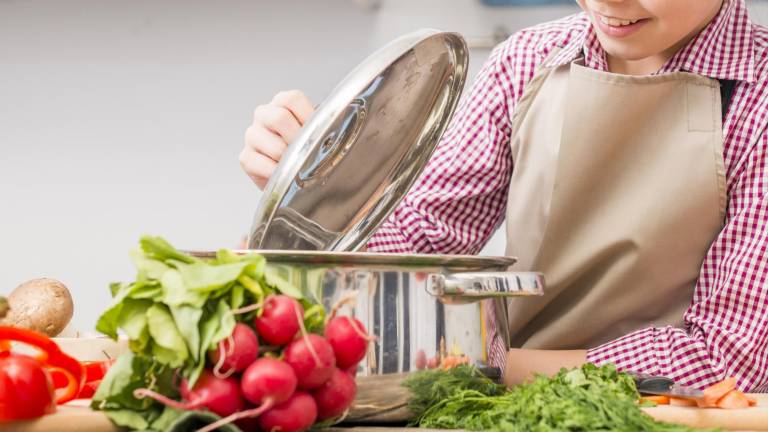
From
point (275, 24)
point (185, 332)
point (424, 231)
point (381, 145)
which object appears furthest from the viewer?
point (275, 24)

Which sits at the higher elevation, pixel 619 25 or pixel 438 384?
pixel 619 25

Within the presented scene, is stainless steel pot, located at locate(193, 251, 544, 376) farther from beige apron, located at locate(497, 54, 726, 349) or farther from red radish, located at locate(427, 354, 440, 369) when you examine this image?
beige apron, located at locate(497, 54, 726, 349)

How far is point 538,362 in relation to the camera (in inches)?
43.6

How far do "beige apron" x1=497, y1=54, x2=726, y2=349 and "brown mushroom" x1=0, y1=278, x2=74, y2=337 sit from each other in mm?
651

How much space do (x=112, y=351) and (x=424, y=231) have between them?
0.48 m

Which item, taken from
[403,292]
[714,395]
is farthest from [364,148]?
[714,395]

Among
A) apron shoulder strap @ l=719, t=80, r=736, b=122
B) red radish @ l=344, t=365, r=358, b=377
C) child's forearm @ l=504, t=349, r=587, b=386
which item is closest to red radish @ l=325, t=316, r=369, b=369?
red radish @ l=344, t=365, r=358, b=377

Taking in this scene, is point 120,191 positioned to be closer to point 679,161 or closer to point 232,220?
point 232,220

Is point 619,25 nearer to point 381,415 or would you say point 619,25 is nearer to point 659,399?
point 659,399

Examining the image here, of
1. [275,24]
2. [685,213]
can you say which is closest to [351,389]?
[685,213]

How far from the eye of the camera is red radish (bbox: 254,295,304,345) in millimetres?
631

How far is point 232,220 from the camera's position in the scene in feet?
9.29

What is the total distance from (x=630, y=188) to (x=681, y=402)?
44 centimetres

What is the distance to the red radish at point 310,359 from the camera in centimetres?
62
